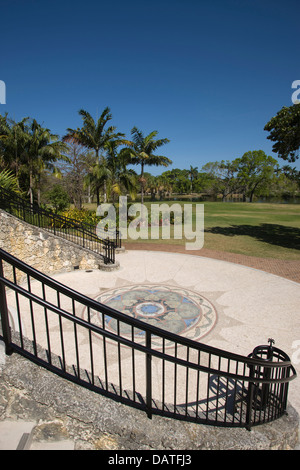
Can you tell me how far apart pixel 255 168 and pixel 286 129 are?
48.9m

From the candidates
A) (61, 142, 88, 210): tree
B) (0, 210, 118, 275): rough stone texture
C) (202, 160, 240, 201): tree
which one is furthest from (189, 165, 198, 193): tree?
(0, 210, 118, 275): rough stone texture

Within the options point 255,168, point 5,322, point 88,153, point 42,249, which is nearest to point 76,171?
point 88,153

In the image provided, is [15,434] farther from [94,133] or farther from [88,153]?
[88,153]

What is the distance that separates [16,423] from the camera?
2.16 meters

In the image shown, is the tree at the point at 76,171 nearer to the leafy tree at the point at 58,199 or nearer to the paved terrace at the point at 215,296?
the leafy tree at the point at 58,199

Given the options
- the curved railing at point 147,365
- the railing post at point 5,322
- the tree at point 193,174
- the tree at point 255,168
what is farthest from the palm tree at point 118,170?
the tree at point 193,174

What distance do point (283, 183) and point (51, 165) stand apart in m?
61.6

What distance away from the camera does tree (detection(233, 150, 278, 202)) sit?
60.0 metres

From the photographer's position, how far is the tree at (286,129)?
1645 cm

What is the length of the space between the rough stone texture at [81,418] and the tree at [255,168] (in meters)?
65.8
